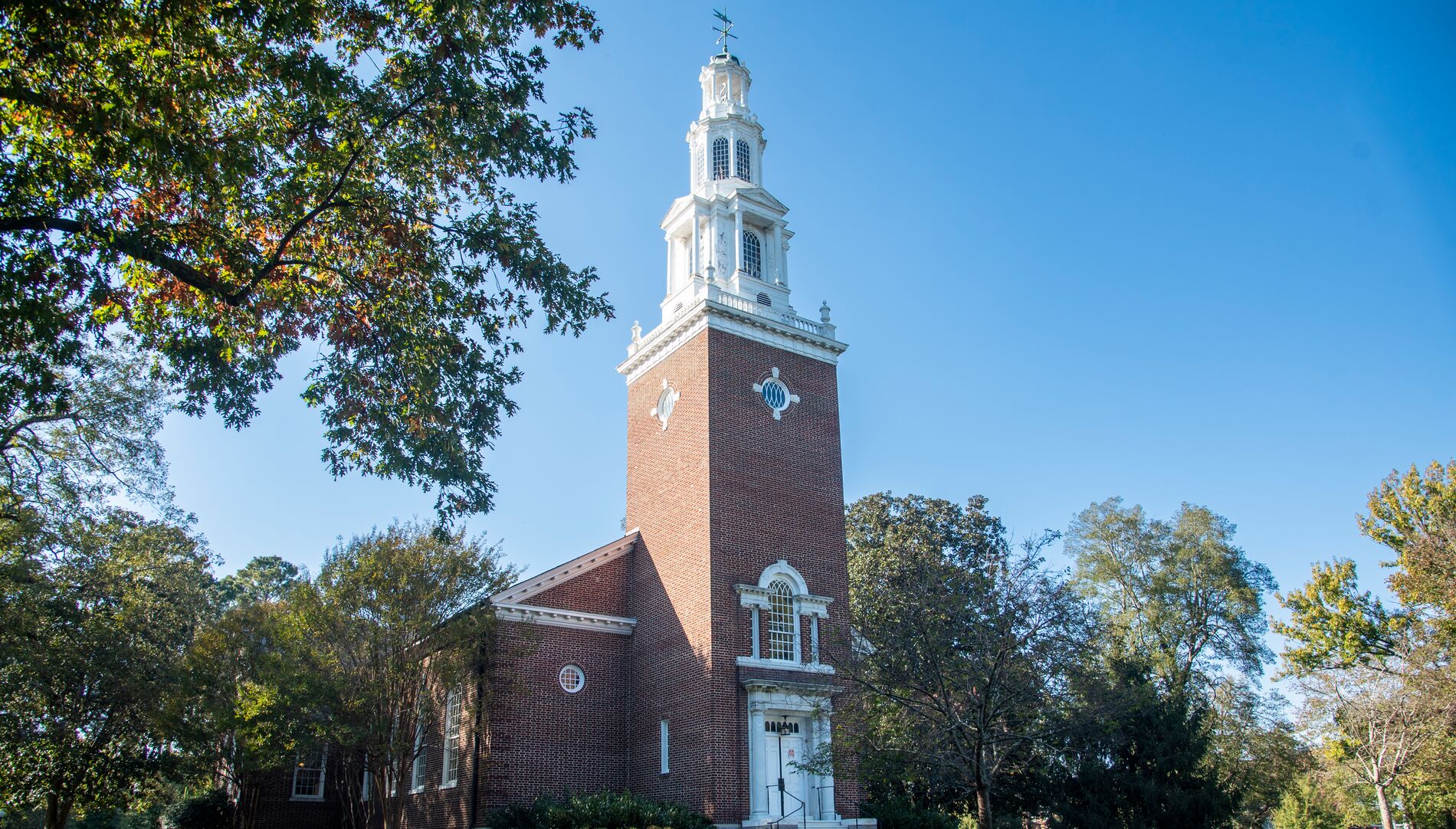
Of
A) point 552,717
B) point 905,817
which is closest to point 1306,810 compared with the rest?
point 905,817

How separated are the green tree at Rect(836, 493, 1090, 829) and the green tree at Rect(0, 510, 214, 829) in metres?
17.4

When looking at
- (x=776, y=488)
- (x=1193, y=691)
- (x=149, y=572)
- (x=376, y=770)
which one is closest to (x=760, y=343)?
(x=776, y=488)

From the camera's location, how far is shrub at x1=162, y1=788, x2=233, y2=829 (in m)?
30.4

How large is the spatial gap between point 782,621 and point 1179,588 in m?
21.8

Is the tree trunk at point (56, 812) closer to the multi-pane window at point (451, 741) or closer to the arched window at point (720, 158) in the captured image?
Answer: the multi-pane window at point (451, 741)

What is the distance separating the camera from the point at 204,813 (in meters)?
30.5

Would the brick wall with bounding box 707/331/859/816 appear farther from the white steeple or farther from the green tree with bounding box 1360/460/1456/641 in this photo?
the green tree with bounding box 1360/460/1456/641

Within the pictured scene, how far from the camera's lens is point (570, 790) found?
23.3 meters

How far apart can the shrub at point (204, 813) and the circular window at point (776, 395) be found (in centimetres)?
2124

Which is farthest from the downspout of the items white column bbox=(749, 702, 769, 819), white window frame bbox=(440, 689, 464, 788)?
white column bbox=(749, 702, 769, 819)

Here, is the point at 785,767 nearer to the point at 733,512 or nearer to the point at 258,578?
the point at 733,512

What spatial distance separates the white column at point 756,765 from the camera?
21.8 metres

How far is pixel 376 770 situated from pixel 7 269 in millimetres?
14880

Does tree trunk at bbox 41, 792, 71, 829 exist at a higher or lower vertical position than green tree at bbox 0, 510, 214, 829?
lower
